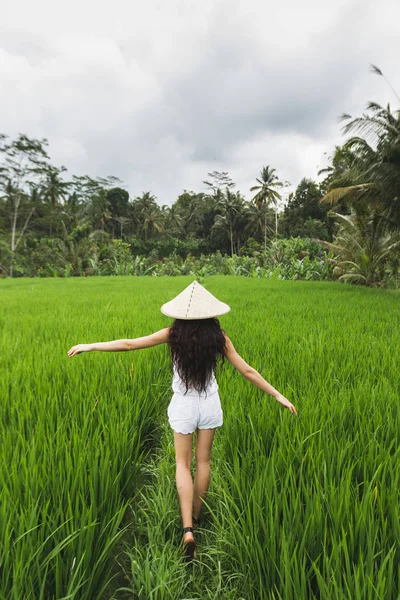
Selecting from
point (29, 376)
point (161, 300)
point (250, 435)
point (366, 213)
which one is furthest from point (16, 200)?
point (250, 435)


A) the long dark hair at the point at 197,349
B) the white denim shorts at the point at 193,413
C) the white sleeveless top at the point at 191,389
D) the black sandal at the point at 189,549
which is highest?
the long dark hair at the point at 197,349

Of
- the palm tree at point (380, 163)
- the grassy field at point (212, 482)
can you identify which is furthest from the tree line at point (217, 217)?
the grassy field at point (212, 482)

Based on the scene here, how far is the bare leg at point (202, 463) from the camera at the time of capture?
1.24 meters

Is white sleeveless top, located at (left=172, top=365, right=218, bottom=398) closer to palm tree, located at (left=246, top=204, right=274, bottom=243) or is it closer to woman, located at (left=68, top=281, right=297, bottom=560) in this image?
woman, located at (left=68, top=281, right=297, bottom=560)

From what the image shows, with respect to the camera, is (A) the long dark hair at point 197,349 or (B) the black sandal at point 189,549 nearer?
(B) the black sandal at point 189,549

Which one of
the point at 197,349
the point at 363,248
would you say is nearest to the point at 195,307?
the point at 197,349

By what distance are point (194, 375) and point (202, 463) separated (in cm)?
36

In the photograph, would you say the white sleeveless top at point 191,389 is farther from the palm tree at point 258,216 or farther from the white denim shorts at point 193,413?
the palm tree at point 258,216

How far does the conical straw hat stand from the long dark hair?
0.06 metres

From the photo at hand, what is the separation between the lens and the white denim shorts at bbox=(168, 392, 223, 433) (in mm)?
1186

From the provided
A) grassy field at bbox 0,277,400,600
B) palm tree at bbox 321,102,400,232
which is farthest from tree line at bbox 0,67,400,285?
grassy field at bbox 0,277,400,600

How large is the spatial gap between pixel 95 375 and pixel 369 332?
295 centimetres

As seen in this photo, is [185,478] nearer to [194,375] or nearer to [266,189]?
[194,375]

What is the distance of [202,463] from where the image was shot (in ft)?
4.10
